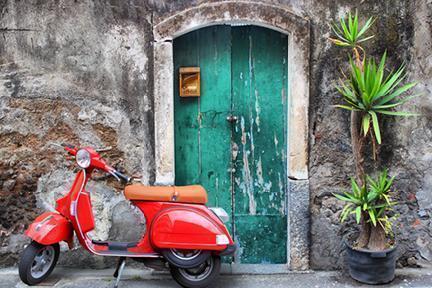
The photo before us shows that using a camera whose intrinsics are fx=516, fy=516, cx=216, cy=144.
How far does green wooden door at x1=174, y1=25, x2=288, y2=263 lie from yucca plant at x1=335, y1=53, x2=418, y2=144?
2.22 ft

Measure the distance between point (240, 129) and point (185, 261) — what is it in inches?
53.9

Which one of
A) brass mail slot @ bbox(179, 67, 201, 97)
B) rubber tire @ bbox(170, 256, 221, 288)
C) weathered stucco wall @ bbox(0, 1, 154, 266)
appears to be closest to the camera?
rubber tire @ bbox(170, 256, 221, 288)

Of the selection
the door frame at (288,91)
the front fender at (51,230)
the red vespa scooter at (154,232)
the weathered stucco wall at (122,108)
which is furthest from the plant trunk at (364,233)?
the front fender at (51,230)

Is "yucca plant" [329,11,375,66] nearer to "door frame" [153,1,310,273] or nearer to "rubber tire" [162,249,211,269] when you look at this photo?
"door frame" [153,1,310,273]

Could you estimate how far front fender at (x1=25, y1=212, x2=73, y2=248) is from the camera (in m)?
4.14

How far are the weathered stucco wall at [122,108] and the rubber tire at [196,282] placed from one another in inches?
28.3

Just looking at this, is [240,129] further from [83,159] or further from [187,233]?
[83,159]

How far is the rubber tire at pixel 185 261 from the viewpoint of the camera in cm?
411

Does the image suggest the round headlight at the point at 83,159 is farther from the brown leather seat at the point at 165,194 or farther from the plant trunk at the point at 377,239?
the plant trunk at the point at 377,239

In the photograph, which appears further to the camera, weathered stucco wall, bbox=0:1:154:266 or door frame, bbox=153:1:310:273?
weathered stucco wall, bbox=0:1:154:266

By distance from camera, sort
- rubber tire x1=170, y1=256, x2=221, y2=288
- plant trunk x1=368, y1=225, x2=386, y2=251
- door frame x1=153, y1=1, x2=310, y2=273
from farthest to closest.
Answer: door frame x1=153, y1=1, x2=310, y2=273 < plant trunk x1=368, y1=225, x2=386, y2=251 < rubber tire x1=170, y1=256, x2=221, y2=288

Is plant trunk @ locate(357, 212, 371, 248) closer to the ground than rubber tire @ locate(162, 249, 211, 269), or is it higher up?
higher up

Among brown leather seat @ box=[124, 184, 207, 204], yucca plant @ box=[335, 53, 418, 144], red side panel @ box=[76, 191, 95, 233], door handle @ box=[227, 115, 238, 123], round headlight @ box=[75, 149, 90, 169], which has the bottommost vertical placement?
red side panel @ box=[76, 191, 95, 233]

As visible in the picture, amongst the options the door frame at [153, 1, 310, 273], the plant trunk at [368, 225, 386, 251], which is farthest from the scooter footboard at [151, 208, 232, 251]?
the plant trunk at [368, 225, 386, 251]
